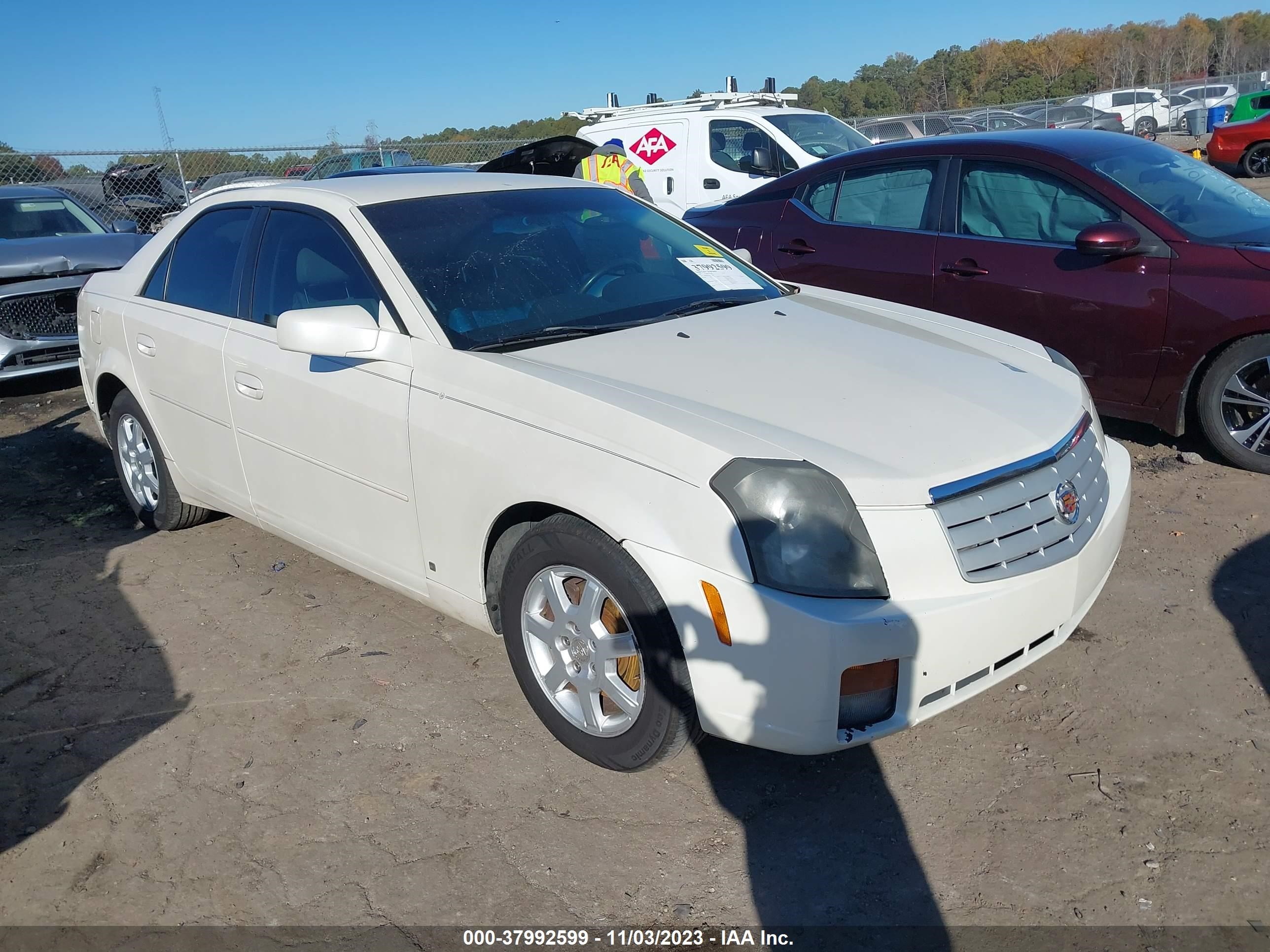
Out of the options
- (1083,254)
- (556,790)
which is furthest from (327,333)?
(1083,254)

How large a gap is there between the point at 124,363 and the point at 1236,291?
5.14m

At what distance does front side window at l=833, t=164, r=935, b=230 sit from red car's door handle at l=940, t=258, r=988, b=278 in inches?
14.4

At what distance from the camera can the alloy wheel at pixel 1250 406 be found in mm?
4715

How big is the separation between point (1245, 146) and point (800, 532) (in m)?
20.5

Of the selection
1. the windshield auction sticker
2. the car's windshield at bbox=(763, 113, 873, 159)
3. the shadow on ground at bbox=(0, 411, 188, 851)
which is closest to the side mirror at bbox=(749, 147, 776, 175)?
the car's windshield at bbox=(763, 113, 873, 159)

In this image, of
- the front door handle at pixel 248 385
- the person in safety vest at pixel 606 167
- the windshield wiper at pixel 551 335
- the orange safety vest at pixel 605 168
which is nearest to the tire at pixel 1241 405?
the windshield wiper at pixel 551 335

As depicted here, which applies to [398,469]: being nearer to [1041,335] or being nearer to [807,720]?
[807,720]

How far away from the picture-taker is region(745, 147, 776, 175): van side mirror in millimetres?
11273

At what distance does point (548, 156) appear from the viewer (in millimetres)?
10375

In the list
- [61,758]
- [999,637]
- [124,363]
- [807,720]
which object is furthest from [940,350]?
[124,363]

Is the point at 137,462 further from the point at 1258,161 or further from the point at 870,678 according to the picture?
the point at 1258,161

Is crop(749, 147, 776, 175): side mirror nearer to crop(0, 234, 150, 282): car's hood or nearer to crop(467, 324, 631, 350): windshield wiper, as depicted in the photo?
crop(0, 234, 150, 282): car's hood

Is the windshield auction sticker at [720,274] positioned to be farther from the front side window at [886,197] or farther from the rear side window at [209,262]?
the front side window at [886,197]

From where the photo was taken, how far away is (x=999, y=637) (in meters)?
2.59
